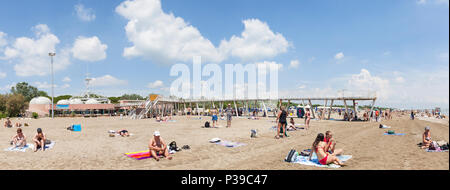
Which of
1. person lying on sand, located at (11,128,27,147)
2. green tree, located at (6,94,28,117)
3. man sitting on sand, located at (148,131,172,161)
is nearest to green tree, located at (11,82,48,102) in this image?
green tree, located at (6,94,28,117)

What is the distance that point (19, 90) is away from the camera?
263ft

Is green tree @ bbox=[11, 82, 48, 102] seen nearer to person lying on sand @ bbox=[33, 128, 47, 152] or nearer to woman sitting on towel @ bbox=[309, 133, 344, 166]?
person lying on sand @ bbox=[33, 128, 47, 152]

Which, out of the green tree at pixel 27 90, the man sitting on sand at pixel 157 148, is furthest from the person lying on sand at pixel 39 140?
the green tree at pixel 27 90

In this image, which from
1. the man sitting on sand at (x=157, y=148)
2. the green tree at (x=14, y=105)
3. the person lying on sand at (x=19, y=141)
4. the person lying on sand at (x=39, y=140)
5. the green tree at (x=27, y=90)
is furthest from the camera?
the green tree at (x=27, y=90)

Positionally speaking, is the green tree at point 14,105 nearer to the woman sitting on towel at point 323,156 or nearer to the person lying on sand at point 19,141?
the person lying on sand at point 19,141

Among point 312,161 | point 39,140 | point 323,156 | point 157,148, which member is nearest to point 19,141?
point 39,140

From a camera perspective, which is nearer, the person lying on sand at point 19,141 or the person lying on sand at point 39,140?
the person lying on sand at point 39,140

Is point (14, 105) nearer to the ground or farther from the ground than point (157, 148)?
farther from the ground

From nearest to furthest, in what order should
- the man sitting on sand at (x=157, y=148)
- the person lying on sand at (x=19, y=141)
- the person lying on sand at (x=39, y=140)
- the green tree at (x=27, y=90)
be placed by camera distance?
the man sitting on sand at (x=157, y=148) < the person lying on sand at (x=39, y=140) < the person lying on sand at (x=19, y=141) < the green tree at (x=27, y=90)

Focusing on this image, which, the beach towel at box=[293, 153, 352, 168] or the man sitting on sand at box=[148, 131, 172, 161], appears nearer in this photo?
the beach towel at box=[293, 153, 352, 168]

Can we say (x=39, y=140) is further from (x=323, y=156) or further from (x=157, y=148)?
(x=323, y=156)

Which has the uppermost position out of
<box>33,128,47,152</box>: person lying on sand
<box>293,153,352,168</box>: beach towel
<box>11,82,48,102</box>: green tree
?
<box>11,82,48,102</box>: green tree

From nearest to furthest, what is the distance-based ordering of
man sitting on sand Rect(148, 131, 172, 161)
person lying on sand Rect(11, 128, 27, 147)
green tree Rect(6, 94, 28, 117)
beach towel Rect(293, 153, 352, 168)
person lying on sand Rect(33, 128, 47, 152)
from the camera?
beach towel Rect(293, 153, 352, 168), man sitting on sand Rect(148, 131, 172, 161), person lying on sand Rect(33, 128, 47, 152), person lying on sand Rect(11, 128, 27, 147), green tree Rect(6, 94, 28, 117)
